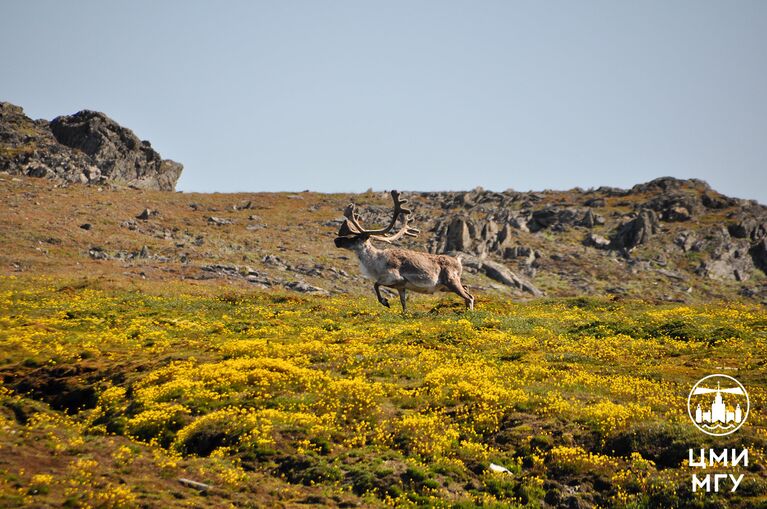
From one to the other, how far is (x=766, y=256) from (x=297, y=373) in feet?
325

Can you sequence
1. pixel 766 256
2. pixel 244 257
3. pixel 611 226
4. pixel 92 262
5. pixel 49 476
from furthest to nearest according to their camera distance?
pixel 611 226, pixel 766 256, pixel 244 257, pixel 92 262, pixel 49 476

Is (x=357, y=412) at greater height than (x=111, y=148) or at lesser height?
lesser

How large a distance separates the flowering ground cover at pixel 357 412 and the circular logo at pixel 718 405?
31 cm

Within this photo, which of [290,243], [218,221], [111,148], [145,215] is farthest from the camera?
[111,148]

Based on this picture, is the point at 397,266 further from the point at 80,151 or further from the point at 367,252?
the point at 80,151

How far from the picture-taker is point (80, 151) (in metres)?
113

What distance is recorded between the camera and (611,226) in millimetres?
105562

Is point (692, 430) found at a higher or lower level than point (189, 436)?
higher

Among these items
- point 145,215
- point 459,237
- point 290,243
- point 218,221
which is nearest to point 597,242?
point 459,237

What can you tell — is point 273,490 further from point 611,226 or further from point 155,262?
point 611,226

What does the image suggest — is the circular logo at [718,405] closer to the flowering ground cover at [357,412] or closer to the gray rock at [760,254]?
the flowering ground cover at [357,412]

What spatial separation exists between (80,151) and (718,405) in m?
120

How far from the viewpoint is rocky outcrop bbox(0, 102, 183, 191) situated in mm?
101375

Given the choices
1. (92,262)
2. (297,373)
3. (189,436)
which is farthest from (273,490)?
(92,262)
